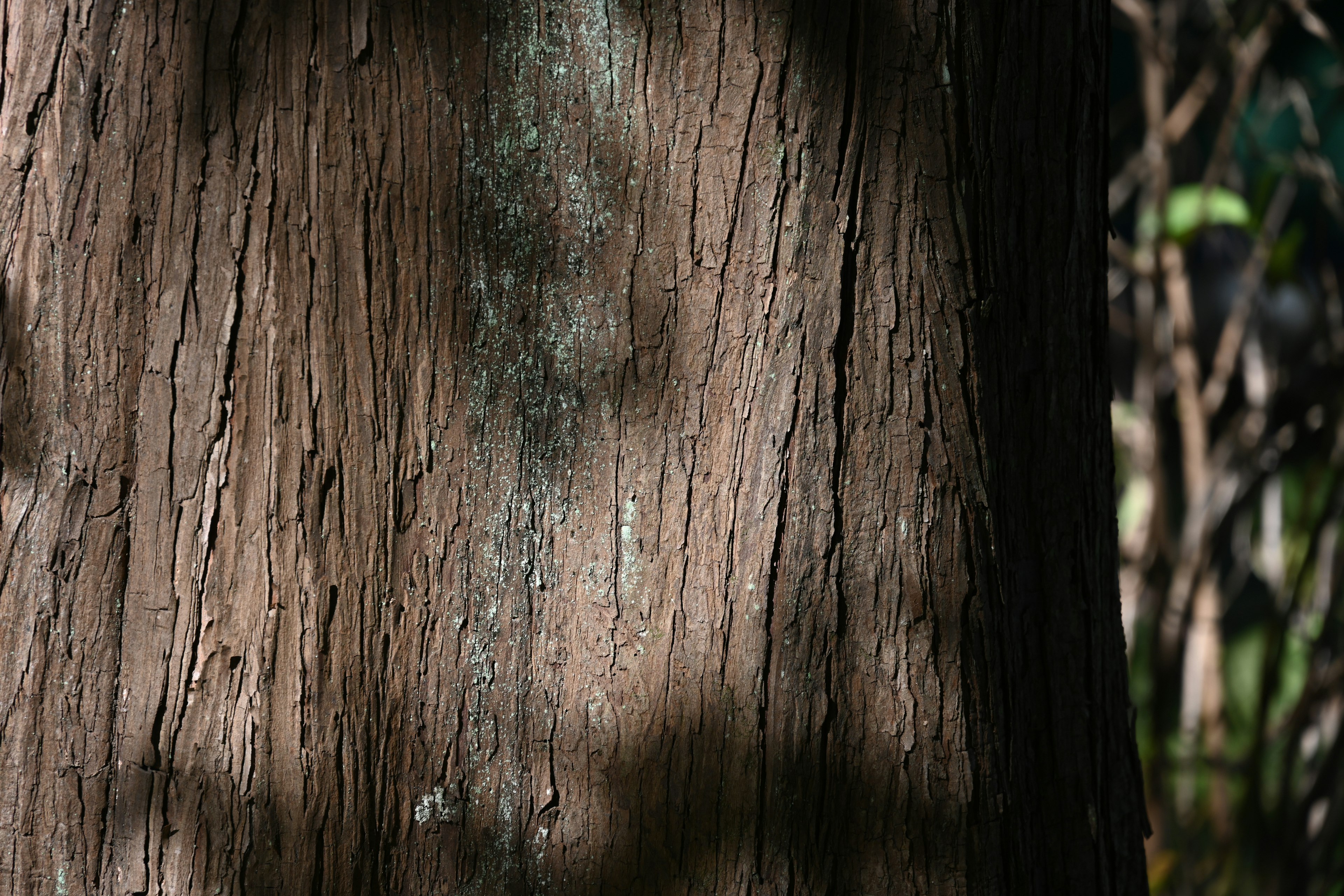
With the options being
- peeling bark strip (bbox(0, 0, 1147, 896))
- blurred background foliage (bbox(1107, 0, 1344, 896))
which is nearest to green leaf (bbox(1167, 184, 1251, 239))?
blurred background foliage (bbox(1107, 0, 1344, 896))

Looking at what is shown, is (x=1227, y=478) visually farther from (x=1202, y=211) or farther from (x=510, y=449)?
(x=510, y=449)

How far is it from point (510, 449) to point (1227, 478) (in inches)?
113

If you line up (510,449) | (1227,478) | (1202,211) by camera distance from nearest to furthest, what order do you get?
(510,449)
(1202,211)
(1227,478)

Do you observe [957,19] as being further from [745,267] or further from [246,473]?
[246,473]

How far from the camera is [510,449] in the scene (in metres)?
1.23

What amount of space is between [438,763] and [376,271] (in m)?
0.60

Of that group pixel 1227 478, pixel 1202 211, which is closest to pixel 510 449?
pixel 1202 211

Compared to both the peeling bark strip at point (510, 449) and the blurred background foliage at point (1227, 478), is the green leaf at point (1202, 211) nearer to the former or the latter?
the blurred background foliage at point (1227, 478)

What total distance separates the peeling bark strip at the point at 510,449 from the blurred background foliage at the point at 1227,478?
80.5 inches

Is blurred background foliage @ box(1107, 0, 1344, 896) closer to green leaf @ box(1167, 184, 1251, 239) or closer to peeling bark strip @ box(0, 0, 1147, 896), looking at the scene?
green leaf @ box(1167, 184, 1251, 239)

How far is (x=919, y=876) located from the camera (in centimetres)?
122

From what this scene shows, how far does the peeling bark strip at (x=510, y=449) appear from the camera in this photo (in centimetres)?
119

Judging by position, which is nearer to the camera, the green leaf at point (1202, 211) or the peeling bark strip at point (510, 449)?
the peeling bark strip at point (510, 449)

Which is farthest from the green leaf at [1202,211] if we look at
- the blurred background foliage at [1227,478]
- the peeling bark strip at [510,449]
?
the peeling bark strip at [510,449]
